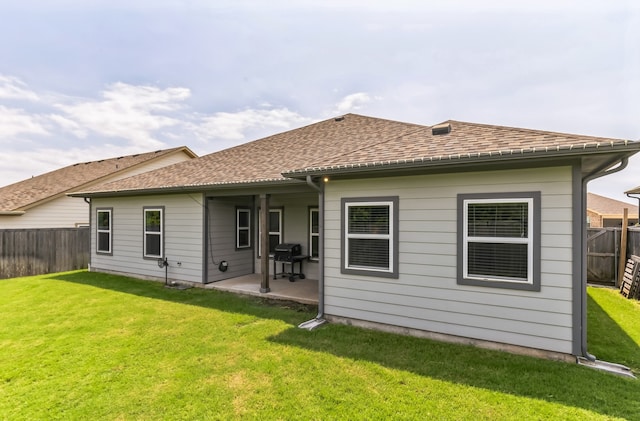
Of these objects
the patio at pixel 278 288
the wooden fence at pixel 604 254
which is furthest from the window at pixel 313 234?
the wooden fence at pixel 604 254

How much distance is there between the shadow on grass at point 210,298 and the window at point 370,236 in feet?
4.88

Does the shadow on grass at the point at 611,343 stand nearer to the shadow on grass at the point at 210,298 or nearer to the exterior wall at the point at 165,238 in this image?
the shadow on grass at the point at 210,298

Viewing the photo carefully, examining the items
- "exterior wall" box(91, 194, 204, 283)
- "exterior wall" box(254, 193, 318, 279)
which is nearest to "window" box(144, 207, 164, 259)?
"exterior wall" box(91, 194, 204, 283)

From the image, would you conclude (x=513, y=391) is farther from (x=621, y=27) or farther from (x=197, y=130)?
(x=197, y=130)

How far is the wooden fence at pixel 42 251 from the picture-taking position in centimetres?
1009

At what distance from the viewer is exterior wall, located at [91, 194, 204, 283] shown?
8.12 m

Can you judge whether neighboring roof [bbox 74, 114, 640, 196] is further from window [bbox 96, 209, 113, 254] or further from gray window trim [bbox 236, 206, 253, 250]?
gray window trim [bbox 236, 206, 253, 250]

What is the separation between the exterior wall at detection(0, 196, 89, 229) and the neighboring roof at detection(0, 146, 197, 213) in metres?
0.39

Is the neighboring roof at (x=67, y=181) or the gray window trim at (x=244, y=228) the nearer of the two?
the gray window trim at (x=244, y=228)

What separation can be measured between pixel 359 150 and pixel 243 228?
4.83 meters

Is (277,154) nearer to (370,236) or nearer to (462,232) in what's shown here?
(370,236)

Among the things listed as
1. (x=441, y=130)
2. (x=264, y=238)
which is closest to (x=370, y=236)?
(x=441, y=130)

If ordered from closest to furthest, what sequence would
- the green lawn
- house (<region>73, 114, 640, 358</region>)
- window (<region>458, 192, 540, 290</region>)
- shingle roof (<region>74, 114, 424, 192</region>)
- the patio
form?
the green lawn → house (<region>73, 114, 640, 358</region>) → window (<region>458, 192, 540, 290</region>) → the patio → shingle roof (<region>74, 114, 424, 192</region>)

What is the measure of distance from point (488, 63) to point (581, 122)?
4.71 meters
